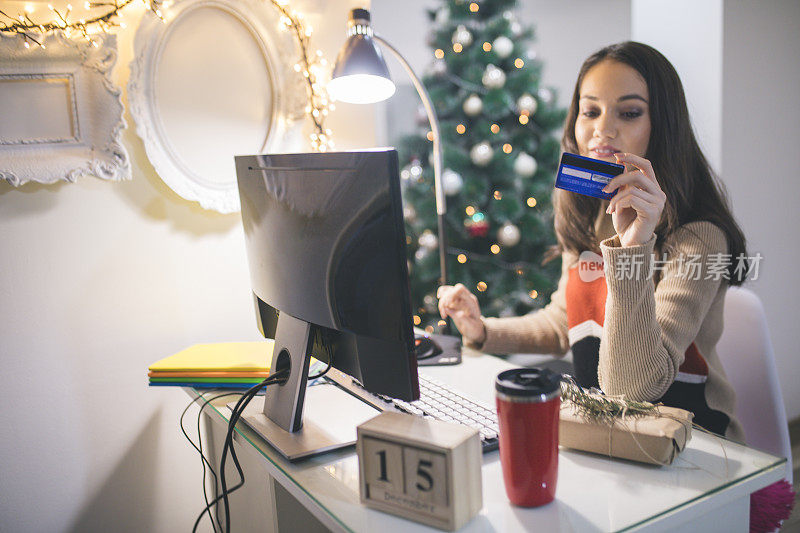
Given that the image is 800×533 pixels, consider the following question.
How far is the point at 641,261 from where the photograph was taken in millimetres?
1061

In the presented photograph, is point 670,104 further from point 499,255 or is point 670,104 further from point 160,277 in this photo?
point 499,255

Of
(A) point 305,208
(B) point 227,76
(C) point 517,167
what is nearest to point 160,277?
(B) point 227,76

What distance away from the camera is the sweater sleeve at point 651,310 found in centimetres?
106

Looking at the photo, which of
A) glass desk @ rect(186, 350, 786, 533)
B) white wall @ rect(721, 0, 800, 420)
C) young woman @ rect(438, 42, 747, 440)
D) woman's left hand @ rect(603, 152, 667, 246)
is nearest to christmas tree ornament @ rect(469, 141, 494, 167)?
white wall @ rect(721, 0, 800, 420)

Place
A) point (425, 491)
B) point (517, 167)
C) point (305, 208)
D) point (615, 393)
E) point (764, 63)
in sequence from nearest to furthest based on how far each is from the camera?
point (425, 491) < point (305, 208) < point (615, 393) < point (764, 63) < point (517, 167)

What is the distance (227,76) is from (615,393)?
3.91ft

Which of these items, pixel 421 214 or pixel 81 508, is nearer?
pixel 81 508

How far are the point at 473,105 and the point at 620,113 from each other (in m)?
1.58

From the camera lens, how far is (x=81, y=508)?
150cm

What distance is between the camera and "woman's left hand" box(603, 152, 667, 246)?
104cm

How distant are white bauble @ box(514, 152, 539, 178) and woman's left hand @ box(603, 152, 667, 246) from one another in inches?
70.2

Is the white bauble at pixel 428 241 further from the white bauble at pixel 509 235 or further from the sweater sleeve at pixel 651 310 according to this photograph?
the sweater sleeve at pixel 651 310

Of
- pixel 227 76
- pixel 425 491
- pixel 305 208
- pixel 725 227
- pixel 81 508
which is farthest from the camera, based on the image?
pixel 227 76

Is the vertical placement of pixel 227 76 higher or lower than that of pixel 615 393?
higher
